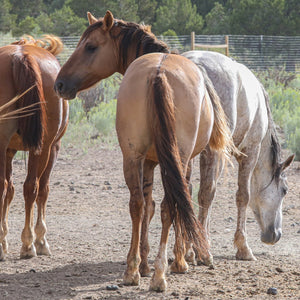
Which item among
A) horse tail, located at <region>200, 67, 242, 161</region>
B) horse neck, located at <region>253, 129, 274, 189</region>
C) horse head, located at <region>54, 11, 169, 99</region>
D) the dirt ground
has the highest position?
horse head, located at <region>54, 11, 169, 99</region>

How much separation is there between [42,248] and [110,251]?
65cm

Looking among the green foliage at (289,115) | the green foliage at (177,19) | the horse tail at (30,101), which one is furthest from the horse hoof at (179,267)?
the green foliage at (177,19)

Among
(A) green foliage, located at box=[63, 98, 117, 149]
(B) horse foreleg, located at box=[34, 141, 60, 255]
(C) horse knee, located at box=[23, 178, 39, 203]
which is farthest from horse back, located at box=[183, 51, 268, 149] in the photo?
(A) green foliage, located at box=[63, 98, 117, 149]

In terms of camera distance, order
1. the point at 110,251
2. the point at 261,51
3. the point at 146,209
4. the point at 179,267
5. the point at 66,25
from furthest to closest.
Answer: the point at 66,25 < the point at 261,51 < the point at 110,251 < the point at 179,267 < the point at 146,209

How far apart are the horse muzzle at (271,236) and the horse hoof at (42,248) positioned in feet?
6.93

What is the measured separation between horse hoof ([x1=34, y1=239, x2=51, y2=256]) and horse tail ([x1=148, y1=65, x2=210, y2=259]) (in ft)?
6.15

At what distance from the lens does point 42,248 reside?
5418 millimetres

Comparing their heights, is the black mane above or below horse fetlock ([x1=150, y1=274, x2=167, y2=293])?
above

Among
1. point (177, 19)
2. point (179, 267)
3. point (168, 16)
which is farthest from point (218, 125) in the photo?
point (177, 19)

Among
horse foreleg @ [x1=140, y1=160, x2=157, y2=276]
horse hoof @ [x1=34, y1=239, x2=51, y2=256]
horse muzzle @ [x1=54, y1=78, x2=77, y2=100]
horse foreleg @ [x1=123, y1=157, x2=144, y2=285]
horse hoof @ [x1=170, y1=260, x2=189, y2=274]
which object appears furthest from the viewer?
horse hoof @ [x1=34, y1=239, x2=51, y2=256]

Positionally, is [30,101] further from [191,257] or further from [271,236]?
[271,236]

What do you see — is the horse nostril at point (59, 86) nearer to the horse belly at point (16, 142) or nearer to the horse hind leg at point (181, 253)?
the horse belly at point (16, 142)

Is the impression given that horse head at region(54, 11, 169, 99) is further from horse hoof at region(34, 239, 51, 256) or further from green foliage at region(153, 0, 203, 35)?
green foliage at region(153, 0, 203, 35)

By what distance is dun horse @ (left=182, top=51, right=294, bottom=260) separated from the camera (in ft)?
17.2
